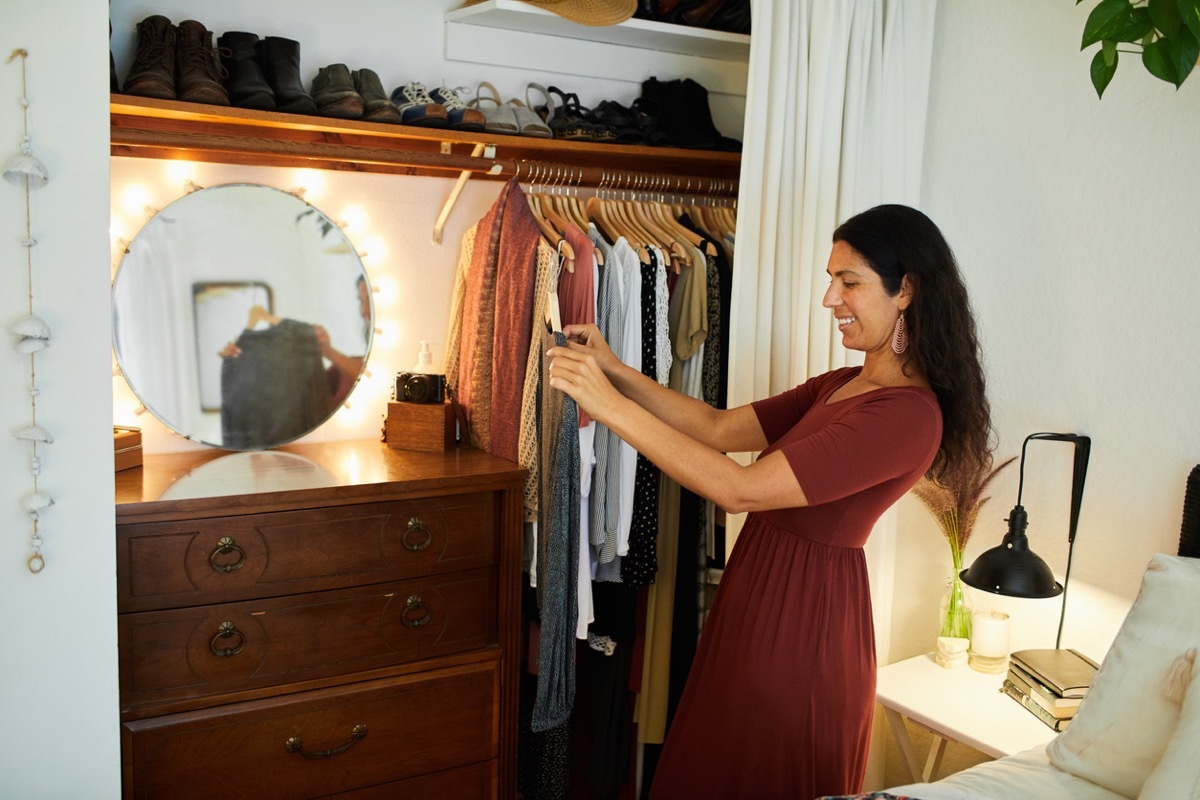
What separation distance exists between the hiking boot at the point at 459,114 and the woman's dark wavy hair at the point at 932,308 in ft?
3.29

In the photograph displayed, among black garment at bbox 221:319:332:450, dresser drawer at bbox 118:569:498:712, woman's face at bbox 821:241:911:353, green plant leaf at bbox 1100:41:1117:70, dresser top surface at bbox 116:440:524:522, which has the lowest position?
dresser drawer at bbox 118:569:498:712

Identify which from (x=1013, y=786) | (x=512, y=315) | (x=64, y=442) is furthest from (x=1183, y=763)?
(x=64, y=442)

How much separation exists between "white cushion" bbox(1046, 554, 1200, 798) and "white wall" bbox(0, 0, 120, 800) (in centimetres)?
150

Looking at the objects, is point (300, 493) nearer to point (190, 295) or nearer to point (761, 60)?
point (190, 295)

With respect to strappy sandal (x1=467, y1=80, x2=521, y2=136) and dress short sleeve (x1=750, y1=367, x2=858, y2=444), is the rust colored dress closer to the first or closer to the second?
dress short sleeve (x1=750, y1=367, x2=858, y2=444)

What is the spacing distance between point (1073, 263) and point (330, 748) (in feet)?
5.93

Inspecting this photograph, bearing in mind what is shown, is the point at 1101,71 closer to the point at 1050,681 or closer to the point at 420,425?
the point at 1050,681

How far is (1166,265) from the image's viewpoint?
74.0 inches

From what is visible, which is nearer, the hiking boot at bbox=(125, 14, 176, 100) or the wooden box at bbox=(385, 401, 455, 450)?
the hiking boot at bbox=(125, 14, 176, 100)

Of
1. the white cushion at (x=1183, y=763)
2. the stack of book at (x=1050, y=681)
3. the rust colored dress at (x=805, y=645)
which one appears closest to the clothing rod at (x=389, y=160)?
the rust colored dress at (x=805, y=645)

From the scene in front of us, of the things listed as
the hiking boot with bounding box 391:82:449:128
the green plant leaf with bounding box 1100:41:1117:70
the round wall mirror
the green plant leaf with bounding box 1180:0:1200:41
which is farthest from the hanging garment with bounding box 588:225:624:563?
the green plant leaf with bounding box 1180:0:1200:41

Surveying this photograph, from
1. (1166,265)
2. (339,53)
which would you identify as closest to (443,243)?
(339,53)

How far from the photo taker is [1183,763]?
129cm

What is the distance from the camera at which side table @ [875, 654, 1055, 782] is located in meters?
1.86
